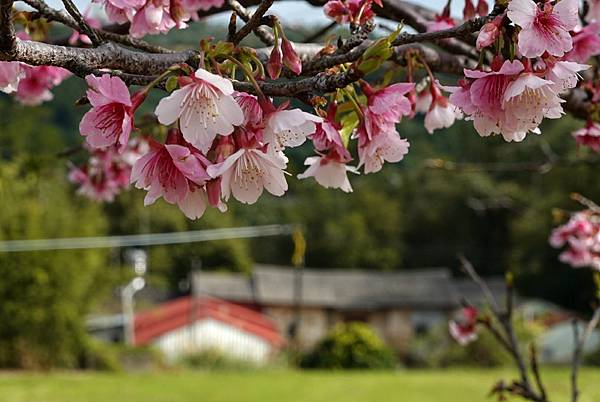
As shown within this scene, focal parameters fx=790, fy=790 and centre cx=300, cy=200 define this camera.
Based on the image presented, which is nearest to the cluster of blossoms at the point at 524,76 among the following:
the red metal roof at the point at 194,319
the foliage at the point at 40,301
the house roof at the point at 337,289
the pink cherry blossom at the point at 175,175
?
the pink cherry blossom at the point at 175,175

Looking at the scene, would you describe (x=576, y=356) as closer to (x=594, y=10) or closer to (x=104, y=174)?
(x=594, y=10)

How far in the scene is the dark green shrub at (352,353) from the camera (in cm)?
1856

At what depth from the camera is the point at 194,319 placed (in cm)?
2020

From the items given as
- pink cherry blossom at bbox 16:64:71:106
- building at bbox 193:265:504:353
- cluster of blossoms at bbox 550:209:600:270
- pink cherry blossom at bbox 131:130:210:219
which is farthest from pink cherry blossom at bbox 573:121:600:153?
building at bbox 193:265:504:353

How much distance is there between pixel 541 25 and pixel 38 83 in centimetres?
111

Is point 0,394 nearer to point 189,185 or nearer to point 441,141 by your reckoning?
point 189,185

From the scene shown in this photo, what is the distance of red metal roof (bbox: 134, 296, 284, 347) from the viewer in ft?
66.0

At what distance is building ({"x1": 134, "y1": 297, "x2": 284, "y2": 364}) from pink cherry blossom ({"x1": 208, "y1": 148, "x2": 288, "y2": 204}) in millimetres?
19174

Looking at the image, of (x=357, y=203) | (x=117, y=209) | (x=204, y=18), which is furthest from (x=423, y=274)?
(x=204, y=18)

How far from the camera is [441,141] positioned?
135 feet

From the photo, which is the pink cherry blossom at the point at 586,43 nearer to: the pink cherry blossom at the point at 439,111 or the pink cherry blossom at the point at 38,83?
the pink cherry blossom at the point at 439,111

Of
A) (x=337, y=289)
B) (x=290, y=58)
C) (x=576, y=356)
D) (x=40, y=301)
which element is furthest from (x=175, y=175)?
(x=337, y=289)

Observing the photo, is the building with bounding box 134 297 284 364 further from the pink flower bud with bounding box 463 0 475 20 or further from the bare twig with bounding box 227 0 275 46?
the bare twig with bounding box 227 0 275 46

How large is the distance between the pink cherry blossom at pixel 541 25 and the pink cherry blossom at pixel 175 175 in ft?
1.02
